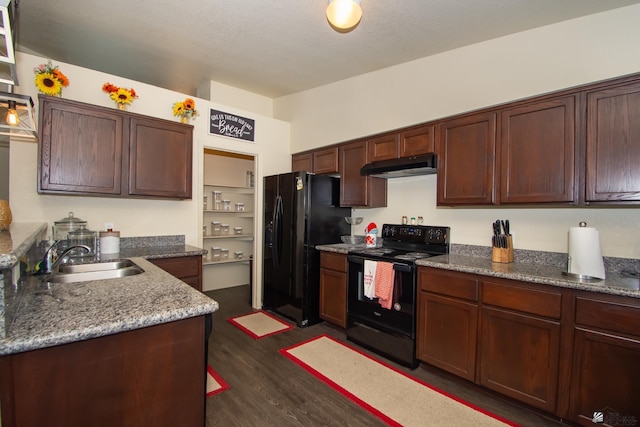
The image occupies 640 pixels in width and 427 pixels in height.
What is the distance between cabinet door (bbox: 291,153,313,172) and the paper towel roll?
9.34 ft

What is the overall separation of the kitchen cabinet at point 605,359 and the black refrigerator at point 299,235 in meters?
2.34

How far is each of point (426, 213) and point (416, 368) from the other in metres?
1.50

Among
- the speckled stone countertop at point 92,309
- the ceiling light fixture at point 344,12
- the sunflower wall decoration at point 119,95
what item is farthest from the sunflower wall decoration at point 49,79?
the ceiling light fixture at point 344,12

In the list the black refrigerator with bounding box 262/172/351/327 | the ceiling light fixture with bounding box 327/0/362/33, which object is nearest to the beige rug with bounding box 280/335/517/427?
the black refrigerator with bounding box 262/172/351/327

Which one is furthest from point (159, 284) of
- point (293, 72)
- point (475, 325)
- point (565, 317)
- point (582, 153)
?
point (293, 72)

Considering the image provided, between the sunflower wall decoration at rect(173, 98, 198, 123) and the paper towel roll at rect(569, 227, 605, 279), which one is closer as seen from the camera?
the paper towel roll at rect(569, 227, 605, 279)

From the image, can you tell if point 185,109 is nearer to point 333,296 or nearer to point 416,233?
point 333,296

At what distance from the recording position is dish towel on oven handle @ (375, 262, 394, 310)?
256 cm

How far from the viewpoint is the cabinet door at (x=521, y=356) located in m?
1.81

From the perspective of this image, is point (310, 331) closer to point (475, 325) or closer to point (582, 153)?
point (475, 325)

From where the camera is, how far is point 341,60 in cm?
316

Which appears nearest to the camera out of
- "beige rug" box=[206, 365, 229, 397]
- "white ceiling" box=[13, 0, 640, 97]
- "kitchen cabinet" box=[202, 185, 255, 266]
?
"beige rug" box=[206, 365, 229, 397]

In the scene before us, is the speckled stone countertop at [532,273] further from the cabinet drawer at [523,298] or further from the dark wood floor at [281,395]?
the dark wood floor at [281,395]

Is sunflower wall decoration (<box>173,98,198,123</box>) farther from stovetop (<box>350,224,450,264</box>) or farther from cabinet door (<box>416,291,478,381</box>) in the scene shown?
cabinet door (<box>416,291,478,381</box>)
